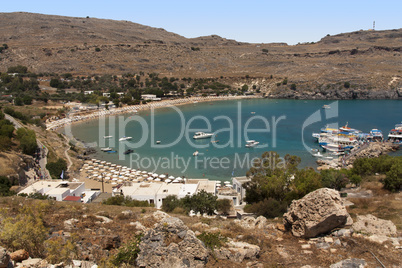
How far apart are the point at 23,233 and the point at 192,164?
27.3m

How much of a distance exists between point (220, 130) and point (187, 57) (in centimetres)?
7908

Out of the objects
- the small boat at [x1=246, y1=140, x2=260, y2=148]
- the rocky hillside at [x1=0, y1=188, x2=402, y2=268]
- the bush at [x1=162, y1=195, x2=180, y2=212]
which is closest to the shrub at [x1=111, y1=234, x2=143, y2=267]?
the rocky hillside at [x1=0, y1=188, x2=402, y2=268]

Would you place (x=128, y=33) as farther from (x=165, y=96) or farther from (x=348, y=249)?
(x=348, y=249)

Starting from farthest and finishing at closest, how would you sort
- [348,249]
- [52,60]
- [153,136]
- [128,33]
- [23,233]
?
1. [128,33]
2. [52,60]
3. [153,136]
4. [348,249]
5. [23,233]

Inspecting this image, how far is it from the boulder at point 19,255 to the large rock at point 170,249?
230 cm

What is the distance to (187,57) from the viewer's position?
12425 centimetres

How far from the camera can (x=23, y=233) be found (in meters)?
6.47

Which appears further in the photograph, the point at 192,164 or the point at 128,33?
the point at 128,33

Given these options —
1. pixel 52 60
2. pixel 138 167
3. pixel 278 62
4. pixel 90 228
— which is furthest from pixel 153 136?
pixel 278 62

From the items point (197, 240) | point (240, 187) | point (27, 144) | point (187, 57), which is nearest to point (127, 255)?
point (197, 240)

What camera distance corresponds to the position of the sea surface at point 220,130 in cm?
3422

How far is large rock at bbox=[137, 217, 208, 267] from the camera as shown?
607 centimetres

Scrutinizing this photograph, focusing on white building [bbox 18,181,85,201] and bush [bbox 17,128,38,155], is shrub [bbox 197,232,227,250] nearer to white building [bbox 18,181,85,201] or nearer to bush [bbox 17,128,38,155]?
white building [bbox 18,181,85,201]

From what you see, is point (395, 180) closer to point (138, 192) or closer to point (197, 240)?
point (138, 192)
